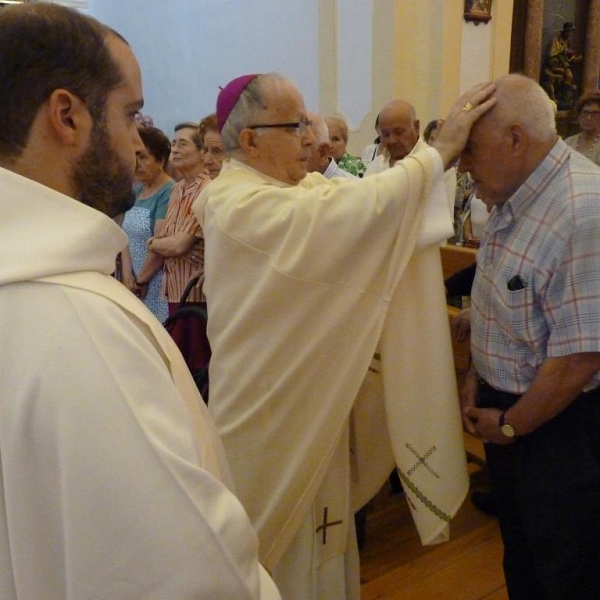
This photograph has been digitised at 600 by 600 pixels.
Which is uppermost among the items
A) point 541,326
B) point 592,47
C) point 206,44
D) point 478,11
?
point 478,11

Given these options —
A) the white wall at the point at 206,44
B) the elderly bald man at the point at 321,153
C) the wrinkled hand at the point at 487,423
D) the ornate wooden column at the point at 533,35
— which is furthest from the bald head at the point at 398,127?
the ornate wooden column at the point at 533,35

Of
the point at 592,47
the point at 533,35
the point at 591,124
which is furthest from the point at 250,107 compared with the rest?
the point at 592,47

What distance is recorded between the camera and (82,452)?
76 cm

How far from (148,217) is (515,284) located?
95.0 inches

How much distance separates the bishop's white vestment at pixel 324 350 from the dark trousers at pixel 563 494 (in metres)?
0.16

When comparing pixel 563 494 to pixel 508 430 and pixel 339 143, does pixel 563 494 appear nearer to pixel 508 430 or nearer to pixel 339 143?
pixel 508 430

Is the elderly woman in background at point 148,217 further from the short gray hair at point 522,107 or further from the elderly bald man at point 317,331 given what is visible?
the short gray hair at point 522,107

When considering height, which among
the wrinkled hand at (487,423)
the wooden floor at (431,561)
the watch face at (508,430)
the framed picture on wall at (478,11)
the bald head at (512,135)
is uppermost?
the framed picture on wall at (478,11)

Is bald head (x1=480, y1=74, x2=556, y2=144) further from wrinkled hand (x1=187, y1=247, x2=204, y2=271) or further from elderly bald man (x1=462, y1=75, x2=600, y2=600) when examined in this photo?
wrinkled hand (x1=187, y1=247, x2=204, y2=271)

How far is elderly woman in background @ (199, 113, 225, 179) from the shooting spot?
327cm

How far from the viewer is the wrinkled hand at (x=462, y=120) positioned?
1.53 m

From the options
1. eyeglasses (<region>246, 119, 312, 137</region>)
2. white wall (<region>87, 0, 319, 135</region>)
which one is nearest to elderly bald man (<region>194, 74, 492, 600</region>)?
eyeglasses (<region>246, 119, 312, 137</region>)

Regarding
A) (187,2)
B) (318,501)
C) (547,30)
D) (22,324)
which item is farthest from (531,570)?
(187,2)

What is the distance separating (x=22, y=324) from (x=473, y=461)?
2841 millimetres
